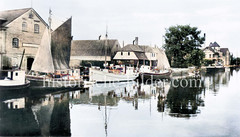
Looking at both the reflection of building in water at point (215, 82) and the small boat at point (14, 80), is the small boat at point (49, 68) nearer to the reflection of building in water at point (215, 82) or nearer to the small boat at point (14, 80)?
the small boat at point (14, 80)

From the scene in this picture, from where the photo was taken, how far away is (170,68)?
3781 centimetres

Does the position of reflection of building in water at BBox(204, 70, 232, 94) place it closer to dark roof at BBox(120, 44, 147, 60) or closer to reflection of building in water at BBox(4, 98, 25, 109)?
dark roof at BBox(120, 44, 147, 60)

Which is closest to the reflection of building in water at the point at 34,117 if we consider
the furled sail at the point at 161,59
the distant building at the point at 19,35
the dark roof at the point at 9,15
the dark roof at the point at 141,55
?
the distant building at the point at 19,35

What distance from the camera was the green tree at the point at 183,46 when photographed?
3788cm

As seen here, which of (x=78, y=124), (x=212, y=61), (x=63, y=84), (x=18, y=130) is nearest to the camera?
(x=18, y=130)

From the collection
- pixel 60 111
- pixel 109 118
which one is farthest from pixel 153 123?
pixel 60 111

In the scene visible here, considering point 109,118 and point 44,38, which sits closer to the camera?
point 109,118

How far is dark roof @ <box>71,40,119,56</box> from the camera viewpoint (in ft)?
131

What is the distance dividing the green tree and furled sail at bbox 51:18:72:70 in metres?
21.5

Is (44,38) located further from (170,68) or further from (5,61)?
(170,68)

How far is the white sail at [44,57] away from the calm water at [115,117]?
2.05 meters

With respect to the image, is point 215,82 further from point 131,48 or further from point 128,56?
point 131,48

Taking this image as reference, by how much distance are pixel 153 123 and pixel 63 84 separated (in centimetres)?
1153

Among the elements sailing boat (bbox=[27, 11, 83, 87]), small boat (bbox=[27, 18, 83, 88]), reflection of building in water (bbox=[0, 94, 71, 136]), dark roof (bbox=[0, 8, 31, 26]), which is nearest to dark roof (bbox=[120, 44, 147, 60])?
sailing boat (bbox=[27, 11, 83, 87])
